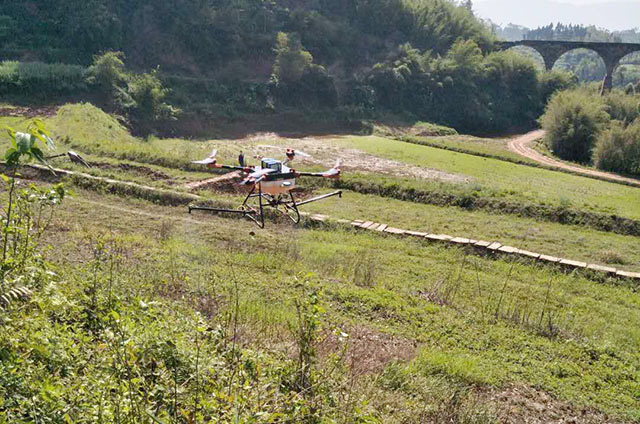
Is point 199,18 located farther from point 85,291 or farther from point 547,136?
point 85,291

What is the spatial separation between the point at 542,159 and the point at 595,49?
141 feet

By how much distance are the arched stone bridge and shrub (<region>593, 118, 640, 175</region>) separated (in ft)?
115

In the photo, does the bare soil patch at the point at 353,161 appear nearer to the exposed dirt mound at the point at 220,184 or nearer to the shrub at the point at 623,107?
the exposed dirt mound at the point at 220,184

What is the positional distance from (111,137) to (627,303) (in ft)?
78.5

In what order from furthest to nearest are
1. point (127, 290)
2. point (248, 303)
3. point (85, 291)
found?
point (248, 303), point (127, 290), point (85, 291)

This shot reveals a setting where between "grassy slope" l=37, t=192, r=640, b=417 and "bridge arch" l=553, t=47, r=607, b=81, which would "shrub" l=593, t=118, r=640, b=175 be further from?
"bridge arch" l=553, t=47, r=607, b=81

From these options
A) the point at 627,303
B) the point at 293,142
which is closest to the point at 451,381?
the point at 627,303

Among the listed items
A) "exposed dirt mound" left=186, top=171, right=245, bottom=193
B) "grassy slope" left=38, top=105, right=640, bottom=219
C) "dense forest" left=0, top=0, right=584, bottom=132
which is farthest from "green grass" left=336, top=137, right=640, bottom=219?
"dense forest" left=0, top=0, right=584, bottom=132

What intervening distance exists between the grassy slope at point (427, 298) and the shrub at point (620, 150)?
82.7ft

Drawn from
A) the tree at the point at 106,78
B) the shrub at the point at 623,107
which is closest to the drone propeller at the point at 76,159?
the tree at the point at 106,78

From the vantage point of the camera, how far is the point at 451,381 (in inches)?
239

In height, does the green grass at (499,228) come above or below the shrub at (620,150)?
below

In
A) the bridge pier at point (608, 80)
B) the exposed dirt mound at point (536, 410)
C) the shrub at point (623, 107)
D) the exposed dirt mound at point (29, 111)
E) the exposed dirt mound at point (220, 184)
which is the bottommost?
the exposed dirt mound at point (536, 410)

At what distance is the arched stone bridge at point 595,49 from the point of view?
66062 millimetres
